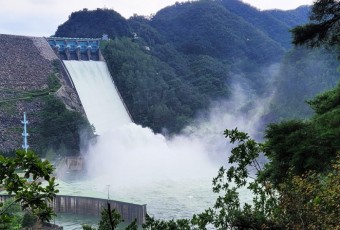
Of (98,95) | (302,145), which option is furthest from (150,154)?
(302,145)

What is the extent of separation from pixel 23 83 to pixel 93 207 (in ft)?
99.1

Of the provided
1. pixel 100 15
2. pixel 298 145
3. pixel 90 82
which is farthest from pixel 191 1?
pixel 298 145

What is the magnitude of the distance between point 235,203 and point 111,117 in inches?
2142

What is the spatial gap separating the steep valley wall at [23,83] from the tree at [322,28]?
1826 inches

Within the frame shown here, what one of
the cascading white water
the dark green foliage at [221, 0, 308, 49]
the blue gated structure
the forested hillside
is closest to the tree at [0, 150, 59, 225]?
the cascading white water

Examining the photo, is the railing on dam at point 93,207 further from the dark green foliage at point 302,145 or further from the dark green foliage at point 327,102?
the dark green foliage at point 302,145

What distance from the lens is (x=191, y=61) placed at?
89062 millimetres

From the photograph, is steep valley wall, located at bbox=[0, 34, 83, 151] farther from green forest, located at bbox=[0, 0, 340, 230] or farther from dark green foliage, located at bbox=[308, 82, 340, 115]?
dark green foliage, located at bbox=[308, 82, 340, 115]

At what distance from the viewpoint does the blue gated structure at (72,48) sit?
6944 centimetres

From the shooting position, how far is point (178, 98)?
7444cm

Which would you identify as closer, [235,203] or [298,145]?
[235,203]

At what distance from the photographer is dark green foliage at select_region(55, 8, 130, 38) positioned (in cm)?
8562

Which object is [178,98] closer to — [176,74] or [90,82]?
[176,74]

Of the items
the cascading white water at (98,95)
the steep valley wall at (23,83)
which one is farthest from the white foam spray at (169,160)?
the steep valley wall at (23,83)
